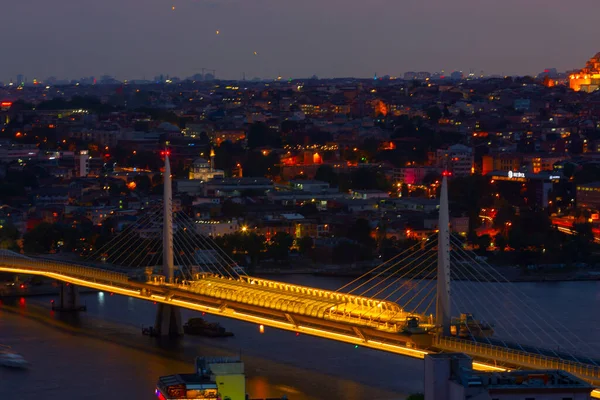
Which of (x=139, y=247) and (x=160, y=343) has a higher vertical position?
(x=139, y=247)

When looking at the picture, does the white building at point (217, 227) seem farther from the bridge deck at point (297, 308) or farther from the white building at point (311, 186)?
the bridge deck at point (297, 308)

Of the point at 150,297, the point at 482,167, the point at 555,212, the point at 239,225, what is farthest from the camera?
the point at 482,167

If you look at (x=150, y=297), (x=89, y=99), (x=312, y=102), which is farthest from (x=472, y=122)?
(x=150, y=297)

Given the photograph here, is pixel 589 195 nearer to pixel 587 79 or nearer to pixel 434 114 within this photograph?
pixel 434 114

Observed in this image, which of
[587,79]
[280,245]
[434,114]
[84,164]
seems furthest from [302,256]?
[587,79]

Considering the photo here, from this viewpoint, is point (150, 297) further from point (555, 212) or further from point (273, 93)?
point (273, 93)

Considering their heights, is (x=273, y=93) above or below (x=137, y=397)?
above

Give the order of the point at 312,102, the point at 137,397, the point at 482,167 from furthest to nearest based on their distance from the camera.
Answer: the point at 312,102 → the point at 482,167 → the point at 137,397
